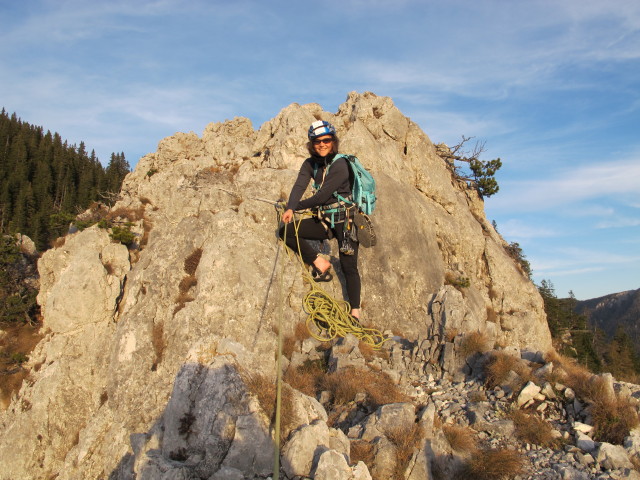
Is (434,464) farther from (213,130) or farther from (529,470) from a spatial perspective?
(213,130)

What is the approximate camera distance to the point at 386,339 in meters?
11.7

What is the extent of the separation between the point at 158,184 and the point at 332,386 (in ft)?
52.1

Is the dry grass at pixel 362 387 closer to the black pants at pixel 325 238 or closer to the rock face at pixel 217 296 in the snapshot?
the rock face at pixel 217 296

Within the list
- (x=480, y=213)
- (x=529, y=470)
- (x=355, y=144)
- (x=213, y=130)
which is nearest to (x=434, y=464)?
(x=529, y=470)

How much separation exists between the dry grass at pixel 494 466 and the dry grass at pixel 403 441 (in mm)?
753

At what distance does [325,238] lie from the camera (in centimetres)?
1140

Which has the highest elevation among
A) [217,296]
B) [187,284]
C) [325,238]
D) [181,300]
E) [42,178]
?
[42,178]

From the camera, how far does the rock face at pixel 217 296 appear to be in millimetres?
8719

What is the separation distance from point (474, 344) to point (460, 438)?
143 inches

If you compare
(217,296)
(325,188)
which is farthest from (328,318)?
(325,188)

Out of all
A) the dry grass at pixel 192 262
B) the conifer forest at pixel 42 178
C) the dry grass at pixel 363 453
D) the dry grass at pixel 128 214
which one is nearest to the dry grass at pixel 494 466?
the dry grass at pixel 363 453

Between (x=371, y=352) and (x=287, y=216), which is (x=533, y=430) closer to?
(x=371, y=352)

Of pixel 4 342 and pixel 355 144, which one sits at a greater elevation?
pixel 355 144

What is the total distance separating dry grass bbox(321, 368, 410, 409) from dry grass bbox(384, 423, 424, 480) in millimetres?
1110
